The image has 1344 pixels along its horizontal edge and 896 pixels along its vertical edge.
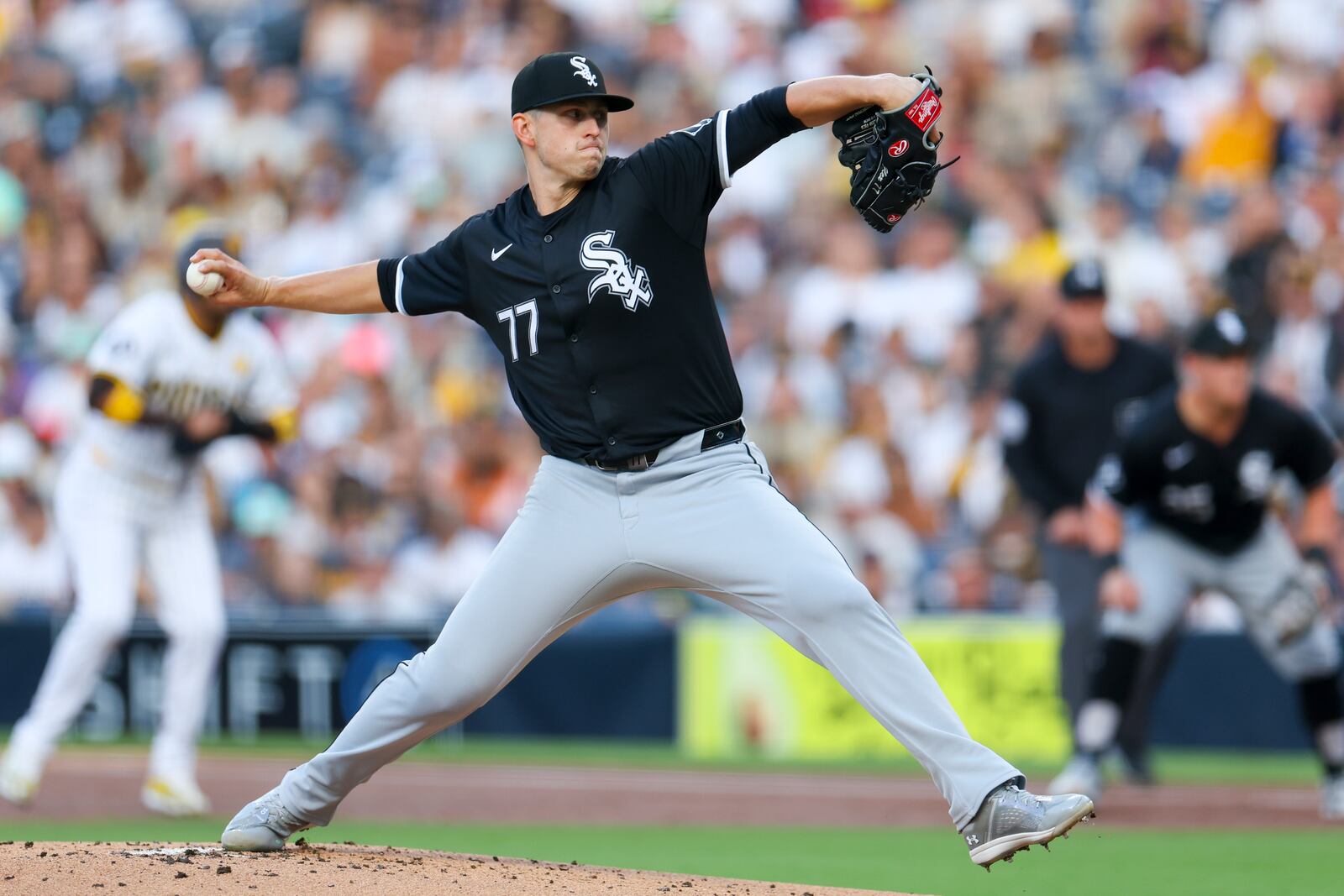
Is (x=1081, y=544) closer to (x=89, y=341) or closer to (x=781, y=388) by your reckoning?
(x=781, y=388)

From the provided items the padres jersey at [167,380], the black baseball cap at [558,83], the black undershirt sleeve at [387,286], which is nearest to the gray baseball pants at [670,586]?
the black undershirt sleeve at [387,286]

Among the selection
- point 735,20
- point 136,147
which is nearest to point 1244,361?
point 735,20

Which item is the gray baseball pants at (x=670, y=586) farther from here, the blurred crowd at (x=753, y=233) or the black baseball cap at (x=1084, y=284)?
the blurred crowd at (x=753, y=233)

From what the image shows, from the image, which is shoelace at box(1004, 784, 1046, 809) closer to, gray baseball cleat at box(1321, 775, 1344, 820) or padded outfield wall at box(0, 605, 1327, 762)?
gray baseball cleat at box(1321, 775, 1344, 820)

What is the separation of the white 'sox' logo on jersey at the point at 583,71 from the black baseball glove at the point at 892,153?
2.31 feet

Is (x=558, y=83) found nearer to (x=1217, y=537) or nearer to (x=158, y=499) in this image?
(x=158, y=499)

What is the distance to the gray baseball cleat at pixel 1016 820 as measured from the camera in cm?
486

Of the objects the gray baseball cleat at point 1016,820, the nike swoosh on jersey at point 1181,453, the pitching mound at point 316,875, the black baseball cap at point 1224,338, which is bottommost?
the pitching mound at point 316,875

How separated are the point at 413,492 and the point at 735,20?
537 cm

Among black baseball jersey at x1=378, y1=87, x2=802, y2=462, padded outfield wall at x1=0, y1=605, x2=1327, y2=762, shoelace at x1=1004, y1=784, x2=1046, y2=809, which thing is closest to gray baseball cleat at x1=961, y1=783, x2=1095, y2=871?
shoelace at x1=1004, y1=784, x2=1046, y2=809

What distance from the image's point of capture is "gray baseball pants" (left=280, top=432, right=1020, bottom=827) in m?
5.04

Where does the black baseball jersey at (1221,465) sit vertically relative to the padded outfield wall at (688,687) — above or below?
above

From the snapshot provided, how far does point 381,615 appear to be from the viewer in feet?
45.3

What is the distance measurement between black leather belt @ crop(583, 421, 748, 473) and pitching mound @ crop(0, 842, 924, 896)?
1.18m
